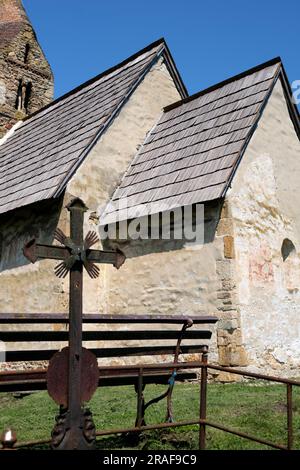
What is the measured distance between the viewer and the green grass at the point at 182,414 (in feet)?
16.1

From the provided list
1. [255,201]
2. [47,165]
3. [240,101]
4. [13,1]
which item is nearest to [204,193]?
[255,201]

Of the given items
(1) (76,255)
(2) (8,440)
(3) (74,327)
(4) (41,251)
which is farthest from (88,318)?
(2) (8,440)

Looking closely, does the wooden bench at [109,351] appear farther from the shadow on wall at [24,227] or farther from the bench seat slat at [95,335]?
the shadow on wall at [24,227]

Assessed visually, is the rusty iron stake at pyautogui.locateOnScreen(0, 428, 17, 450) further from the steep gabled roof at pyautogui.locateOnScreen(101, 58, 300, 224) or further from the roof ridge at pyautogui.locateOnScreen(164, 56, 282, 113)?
the roof ridge at pyautogui.locateOnScreen(164, 56, 282, 113)

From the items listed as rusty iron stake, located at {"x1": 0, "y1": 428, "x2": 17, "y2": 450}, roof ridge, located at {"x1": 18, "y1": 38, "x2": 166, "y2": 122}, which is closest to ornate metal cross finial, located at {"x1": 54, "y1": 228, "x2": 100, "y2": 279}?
rusty iron stake, located at {"x1": 0, "y1": 428, "x2": 17, "y2": 450}

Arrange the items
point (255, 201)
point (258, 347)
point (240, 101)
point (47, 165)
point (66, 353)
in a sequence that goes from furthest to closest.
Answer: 1. point (47, 165)
2. point (240, 101)
3. point (255, 201)
4. point (258, 347)
5. point (66, 353)

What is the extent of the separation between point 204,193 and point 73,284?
5669 millimetres

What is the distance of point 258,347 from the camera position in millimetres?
8922

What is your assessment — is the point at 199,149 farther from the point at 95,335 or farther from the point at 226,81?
the point at 95,335

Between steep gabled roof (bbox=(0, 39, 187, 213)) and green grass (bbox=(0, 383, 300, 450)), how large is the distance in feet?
14.9

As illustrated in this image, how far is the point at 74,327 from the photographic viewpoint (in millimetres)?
3928

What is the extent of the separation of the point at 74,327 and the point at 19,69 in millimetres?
19980

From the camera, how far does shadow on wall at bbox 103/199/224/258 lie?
9312 mm

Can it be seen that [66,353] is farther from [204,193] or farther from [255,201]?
[255,201]
